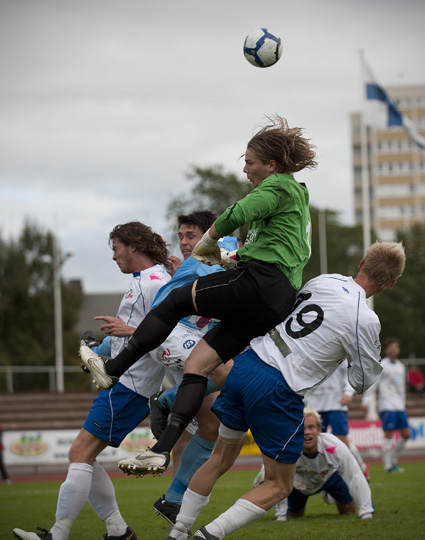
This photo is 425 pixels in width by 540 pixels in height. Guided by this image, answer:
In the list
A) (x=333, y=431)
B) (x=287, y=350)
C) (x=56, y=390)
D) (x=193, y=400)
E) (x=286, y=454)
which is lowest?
(x=56, y=390)

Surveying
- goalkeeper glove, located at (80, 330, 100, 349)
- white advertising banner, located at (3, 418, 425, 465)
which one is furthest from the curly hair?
white advertising banner, located at (3, 418, 425, 465)

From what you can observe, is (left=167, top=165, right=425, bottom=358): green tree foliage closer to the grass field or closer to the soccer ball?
the grass field

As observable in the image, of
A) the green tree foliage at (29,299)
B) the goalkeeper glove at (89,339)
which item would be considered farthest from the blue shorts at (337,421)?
the green tree foliage at (29,299)

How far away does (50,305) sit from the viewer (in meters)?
47.7

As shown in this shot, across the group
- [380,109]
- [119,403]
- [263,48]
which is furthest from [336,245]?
[119,403]

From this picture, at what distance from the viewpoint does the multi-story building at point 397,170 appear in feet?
328

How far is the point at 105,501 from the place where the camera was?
257 inches

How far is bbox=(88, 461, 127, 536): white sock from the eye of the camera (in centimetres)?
648

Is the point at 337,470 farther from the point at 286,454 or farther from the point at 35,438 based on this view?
the point at 35,438

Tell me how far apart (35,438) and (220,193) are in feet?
123

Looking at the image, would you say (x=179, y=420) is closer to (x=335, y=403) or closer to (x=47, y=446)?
(x=335, y=403)

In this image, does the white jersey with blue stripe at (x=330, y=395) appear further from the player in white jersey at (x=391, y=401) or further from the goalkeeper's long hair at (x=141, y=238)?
the goalkeeper's long hair at (x=141, y=238)

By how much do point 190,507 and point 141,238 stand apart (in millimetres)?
2343

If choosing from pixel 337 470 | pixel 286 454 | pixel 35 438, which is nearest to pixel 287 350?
pixel 286 454
